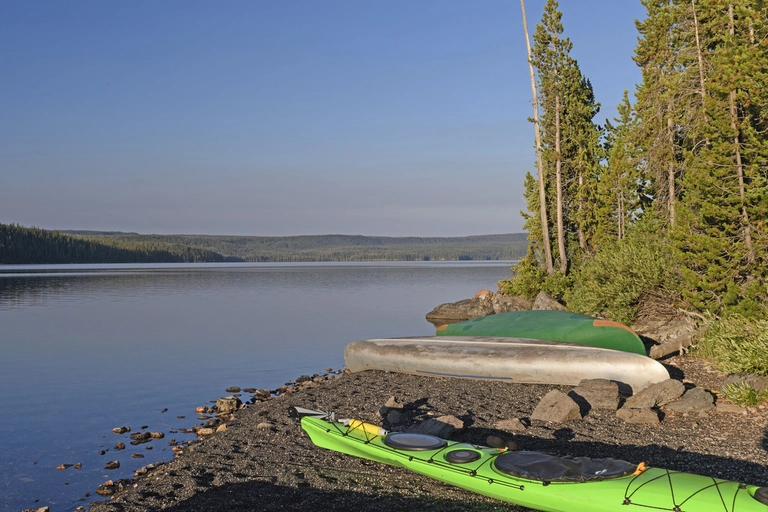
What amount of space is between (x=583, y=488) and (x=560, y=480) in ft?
0.81

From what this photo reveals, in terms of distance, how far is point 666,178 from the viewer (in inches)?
891

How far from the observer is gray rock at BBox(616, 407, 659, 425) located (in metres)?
8.88

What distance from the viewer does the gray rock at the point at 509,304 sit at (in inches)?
1030

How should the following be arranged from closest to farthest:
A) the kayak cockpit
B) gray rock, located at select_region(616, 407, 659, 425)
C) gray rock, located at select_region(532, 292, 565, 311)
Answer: the kayak cockpit < gray rock, located at select_region(616, 407, 659, 425) < gray rock, located at select_region(532, 292, 565, 311)

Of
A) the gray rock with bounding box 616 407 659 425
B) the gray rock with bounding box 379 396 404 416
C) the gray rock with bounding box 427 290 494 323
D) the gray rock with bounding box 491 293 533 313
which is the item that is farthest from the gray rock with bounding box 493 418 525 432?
the gray rock with bounding box 427 290 494 323

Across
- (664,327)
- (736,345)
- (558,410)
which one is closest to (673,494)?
(558,410)

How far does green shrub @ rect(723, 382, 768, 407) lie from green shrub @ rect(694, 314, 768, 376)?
921mm

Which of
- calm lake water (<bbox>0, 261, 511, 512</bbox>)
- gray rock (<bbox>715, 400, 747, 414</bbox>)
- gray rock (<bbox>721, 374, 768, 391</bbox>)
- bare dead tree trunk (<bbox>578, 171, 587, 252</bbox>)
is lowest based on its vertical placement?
calm lake water (<bbox>0, 261, 511, 512</bbox>)

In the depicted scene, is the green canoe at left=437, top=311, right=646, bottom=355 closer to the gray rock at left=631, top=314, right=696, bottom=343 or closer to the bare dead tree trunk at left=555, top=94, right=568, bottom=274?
the gray rock at left=631, top=314, right=696, bottom=343

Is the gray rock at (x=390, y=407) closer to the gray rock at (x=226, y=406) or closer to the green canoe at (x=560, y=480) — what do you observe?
the green canoe at (x=560, y=480)

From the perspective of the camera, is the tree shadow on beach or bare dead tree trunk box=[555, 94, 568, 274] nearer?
the tree shadow on beach

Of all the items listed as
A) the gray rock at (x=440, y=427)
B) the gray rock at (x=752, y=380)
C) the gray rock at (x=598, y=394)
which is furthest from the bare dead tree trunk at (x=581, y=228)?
the gray rock at (x=440, y=427)

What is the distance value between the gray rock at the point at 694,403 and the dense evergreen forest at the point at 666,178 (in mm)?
1571

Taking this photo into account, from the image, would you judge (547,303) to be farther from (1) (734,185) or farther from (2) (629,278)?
(1) (734,185)
